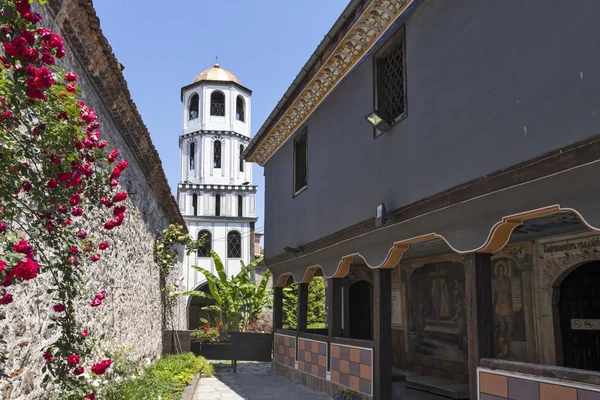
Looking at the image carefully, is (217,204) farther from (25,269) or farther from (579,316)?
(25,269)

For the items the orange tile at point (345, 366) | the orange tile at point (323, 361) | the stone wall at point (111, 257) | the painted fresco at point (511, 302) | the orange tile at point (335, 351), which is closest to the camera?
the stone wall at point (111, 257)

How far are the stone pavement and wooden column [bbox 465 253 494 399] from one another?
426 centimetres

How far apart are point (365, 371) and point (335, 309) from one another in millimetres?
1733

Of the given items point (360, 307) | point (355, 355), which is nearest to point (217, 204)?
point (360, 307)

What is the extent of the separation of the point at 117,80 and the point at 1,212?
176 inches

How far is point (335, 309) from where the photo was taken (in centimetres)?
965

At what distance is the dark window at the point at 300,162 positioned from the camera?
38.4 ft

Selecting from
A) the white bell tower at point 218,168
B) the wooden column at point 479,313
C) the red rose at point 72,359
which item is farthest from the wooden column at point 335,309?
the white bell tower at point 218,168

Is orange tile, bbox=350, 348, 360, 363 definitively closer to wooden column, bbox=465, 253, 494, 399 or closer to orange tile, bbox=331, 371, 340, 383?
orange tile, bbox=331, 371, 340, 383

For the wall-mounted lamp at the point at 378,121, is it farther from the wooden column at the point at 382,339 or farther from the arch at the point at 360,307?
the arch at the point at 360,307

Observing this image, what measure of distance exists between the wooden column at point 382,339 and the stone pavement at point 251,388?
1.97m

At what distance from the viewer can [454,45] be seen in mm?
6160

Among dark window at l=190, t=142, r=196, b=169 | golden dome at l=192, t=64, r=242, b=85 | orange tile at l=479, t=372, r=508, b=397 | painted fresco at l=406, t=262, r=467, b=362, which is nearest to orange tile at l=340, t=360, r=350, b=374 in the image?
painted fresco at l=406, t=262, r=467, b=362

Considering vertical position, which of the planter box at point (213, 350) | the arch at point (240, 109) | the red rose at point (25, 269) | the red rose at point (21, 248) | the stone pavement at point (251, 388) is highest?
the arch at point (240, 109)
